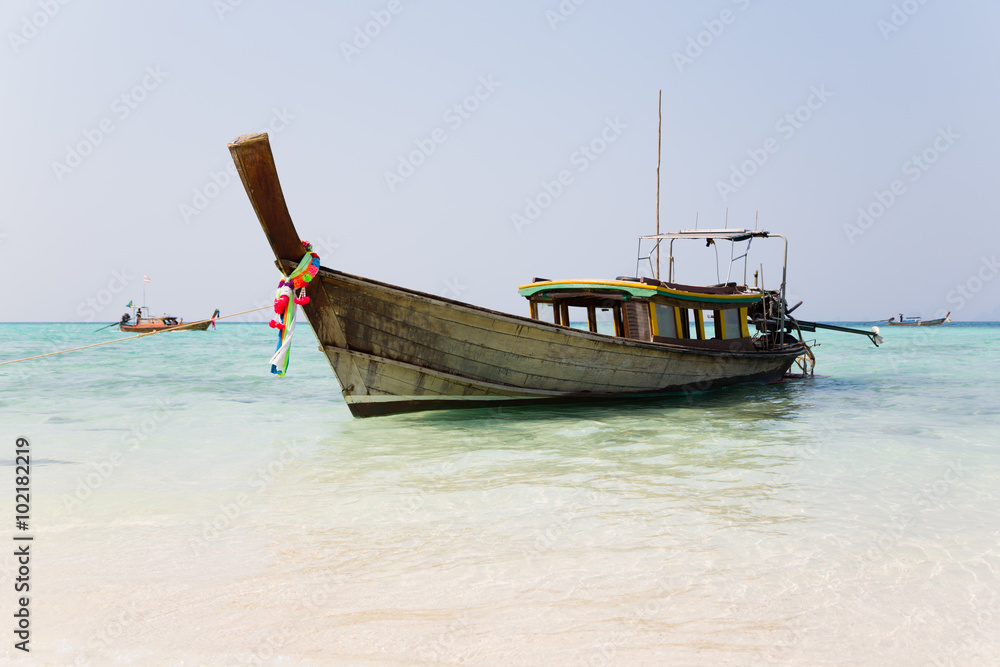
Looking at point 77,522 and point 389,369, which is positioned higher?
point 389,369

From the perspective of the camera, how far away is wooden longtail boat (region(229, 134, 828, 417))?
857 centimetres

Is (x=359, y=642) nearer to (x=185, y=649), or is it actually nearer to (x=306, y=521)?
(x=185, y=649)

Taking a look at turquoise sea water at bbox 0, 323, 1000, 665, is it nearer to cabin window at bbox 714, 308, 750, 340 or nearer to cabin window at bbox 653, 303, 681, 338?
cabin window at bbox 653, 303, 681, 338

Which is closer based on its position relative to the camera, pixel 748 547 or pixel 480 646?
pixel 480 646

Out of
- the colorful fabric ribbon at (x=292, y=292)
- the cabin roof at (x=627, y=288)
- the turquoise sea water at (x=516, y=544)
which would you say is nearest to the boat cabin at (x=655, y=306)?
the cabin roof at (x=627, y=288)

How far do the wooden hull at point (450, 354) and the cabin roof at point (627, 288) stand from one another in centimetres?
90

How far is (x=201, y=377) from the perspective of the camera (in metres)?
18.4

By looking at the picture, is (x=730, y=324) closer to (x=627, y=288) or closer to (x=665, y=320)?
(x=665, y=320)

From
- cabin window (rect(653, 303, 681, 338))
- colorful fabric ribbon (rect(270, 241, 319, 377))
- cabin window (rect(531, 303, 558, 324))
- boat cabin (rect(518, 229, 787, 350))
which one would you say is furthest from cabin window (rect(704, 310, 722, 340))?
colorful fabric ribbon (rect(270, 241, 319, 377))

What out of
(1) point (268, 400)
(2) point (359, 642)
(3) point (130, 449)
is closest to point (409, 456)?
(3) point (130, 449)

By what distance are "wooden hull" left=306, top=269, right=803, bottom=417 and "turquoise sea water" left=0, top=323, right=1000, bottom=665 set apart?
0.62 m

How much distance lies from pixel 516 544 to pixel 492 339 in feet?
17.3

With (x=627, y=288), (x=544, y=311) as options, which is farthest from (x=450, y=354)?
(x=627, y=288)

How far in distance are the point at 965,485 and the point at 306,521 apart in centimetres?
573
